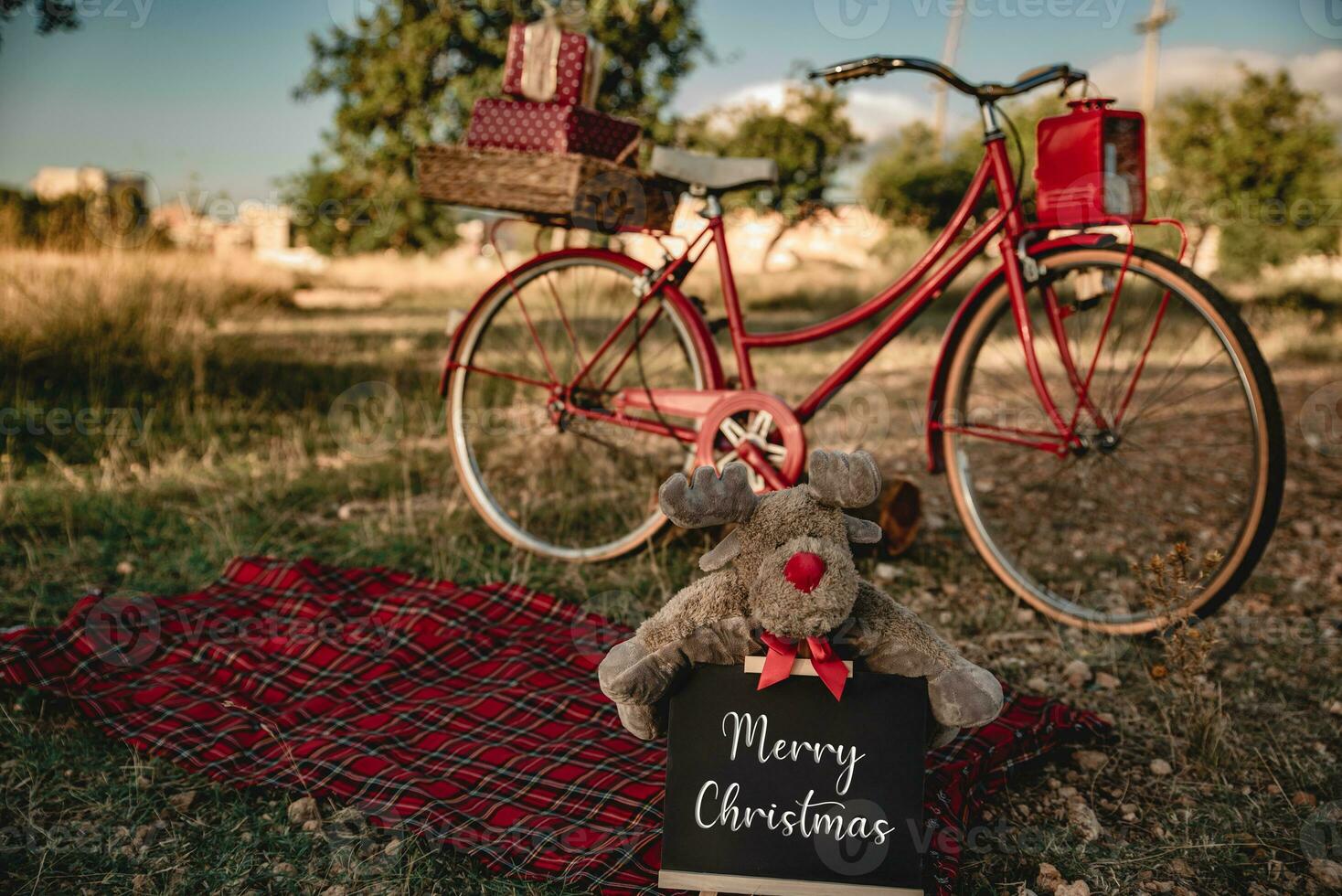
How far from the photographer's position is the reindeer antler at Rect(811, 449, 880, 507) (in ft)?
4.15

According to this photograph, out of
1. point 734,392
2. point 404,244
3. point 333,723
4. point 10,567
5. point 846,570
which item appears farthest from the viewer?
point 404,244

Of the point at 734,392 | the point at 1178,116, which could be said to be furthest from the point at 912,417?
the point at 1178,116

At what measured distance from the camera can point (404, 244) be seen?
2547 cm

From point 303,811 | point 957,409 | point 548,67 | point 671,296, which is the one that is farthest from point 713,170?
point 303,811

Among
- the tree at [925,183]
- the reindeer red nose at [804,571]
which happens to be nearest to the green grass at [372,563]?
the reindeer red nose at [804,571]

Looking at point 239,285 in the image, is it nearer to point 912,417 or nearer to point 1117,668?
point 912,417

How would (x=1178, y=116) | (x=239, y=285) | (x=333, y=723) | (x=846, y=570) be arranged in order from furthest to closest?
(x=1178, y=116) → (x=239, y=285) → (x=333, y=723) → (x=846, y=570)

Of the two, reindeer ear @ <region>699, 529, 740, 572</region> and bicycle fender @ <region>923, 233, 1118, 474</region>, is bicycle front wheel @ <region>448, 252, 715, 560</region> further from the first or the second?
reindeer ear @ <region>699, 529, 740, 572</region>

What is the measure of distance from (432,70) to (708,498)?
41.4 feet

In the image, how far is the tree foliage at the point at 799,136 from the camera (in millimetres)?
14312

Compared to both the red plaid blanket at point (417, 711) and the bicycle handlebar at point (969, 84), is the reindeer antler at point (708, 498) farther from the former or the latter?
the bicycle handlebar at point (969, 84)

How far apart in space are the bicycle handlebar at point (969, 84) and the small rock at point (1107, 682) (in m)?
1.46

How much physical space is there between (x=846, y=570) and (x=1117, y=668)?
4.44 feet

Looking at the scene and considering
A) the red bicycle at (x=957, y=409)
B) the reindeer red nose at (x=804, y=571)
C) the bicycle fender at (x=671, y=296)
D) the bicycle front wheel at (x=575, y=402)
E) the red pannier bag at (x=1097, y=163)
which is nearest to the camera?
the reindeer red nose at (x=804, y=571)
